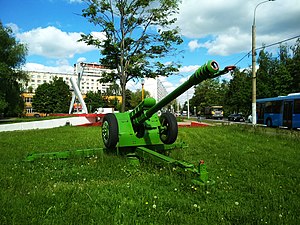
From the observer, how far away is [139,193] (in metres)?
4.08

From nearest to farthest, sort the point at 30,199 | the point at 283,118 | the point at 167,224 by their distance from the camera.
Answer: the point at 167,224, the point at 30,199, the point at 283,118

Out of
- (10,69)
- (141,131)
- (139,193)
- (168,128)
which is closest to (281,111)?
(168,128)

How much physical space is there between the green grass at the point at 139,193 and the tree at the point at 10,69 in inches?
1174

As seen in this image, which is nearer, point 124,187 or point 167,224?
point 167,224

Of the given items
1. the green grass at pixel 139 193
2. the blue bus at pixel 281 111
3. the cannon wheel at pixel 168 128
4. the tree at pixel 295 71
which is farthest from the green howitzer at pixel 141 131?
the tree at pixel 295 71

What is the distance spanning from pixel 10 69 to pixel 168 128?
111ft

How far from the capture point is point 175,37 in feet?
69.5

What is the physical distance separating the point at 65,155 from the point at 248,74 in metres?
56.0

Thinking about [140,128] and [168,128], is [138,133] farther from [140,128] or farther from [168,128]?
[168,128]

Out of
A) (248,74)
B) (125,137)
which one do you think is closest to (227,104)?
(248,74)

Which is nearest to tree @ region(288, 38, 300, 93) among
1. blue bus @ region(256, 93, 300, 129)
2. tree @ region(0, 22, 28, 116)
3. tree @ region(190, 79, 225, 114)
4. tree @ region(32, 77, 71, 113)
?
blue bus @ region(256, 93, 300, 129)

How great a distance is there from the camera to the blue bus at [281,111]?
2205 cm

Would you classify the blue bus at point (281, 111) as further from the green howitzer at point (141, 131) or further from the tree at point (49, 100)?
the tree at point (49, 100)

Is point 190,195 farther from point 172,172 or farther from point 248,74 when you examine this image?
point 248,74
